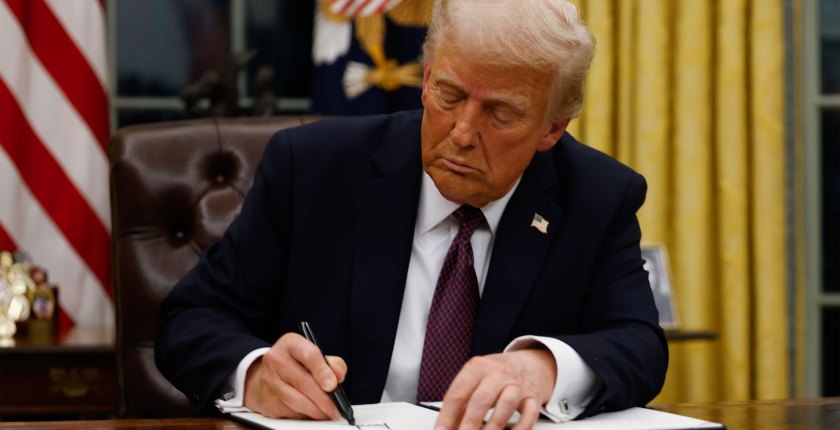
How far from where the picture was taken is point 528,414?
1.60 m

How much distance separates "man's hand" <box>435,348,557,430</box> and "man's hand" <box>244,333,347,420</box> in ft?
0.59

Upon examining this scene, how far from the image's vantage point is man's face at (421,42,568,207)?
6.52ft

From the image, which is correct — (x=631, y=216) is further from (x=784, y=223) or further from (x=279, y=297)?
(x=784, y=223)

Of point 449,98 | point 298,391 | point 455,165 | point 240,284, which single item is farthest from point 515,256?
point 298,391

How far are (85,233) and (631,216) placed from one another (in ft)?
7.27

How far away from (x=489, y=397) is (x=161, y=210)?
51.5 inches

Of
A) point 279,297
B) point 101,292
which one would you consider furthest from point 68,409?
point 279,297

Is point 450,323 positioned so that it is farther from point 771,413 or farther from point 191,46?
point 191,46

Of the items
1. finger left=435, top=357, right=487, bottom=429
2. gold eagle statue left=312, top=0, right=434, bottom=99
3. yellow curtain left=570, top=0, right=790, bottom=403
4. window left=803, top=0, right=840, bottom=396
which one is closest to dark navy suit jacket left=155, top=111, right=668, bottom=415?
finger left=435, top=357, right=487, bottom=429

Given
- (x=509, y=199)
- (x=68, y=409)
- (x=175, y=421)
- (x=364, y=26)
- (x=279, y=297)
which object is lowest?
(x=68, y=409)

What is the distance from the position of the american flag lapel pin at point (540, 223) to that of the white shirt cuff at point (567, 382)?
0.36 metres

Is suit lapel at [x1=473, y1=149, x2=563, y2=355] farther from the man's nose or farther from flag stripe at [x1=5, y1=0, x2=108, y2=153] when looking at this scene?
flag stripe at [x1=5, y1=0, x2=108, y2=153]

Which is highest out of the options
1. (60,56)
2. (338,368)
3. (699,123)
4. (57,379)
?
(60,56)

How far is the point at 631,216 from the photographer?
2301 mm
